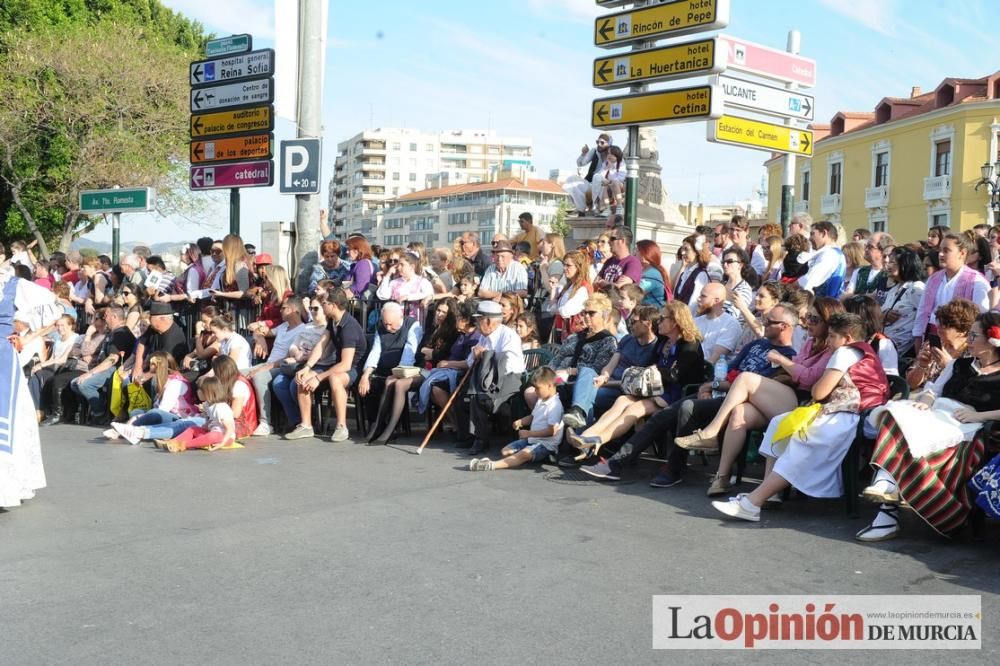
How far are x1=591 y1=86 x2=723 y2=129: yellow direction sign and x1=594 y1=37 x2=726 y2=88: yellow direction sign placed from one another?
185mm

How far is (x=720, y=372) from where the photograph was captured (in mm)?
8406

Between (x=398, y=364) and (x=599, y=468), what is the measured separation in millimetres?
3236

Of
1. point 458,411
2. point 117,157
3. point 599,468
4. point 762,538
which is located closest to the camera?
point 762,538

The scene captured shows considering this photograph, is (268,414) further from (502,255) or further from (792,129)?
(792,129)

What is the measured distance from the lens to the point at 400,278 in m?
11.7

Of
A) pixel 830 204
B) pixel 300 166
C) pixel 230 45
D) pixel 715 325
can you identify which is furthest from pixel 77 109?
pixel 830 204

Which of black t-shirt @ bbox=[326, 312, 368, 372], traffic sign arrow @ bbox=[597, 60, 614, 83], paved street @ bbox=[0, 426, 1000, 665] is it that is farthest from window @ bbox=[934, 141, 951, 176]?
paved street @ bbox=[0, 426, 1000, 665]

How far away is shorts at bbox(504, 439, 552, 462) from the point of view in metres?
8.58

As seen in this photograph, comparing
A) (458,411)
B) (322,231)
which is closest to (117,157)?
(322,231)

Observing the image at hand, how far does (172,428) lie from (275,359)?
4.83ft

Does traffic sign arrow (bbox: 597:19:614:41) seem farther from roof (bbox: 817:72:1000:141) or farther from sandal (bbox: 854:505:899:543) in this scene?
roof (bbox: 817:72:1000:141)

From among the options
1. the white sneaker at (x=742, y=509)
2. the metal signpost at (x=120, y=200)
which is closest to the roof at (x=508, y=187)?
the metal signpost at (x=120, y=200)

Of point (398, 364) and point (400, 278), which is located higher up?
point (400, 278)

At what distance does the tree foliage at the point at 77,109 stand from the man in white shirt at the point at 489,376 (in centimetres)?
2399
